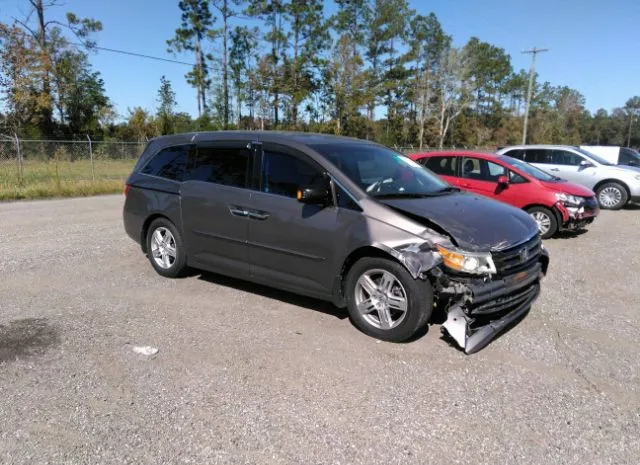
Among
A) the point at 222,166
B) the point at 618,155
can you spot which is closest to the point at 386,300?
the point at 222,166

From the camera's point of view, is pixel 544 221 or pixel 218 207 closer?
pixel 218 207

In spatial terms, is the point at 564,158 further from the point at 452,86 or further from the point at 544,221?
the point at 452,86

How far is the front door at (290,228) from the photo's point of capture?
14.3 feet

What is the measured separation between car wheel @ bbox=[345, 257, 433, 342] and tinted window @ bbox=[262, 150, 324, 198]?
3.19 ft

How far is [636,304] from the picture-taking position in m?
5.28

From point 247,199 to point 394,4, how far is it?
5421cm

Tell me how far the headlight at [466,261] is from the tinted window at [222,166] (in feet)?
7.27

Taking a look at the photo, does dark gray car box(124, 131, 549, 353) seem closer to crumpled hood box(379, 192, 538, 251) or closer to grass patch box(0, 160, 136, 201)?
crumpled hood box(379, 192, 538, 251)

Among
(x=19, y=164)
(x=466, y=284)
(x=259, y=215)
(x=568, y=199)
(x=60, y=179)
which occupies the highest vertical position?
(x=259, y=215)

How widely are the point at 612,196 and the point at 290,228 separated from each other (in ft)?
39.8

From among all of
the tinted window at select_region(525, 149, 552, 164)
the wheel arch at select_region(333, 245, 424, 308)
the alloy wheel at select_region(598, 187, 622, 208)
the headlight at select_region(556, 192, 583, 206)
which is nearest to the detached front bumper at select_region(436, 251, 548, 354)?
the wheel arch at select_region(333, 245, 424, 308)

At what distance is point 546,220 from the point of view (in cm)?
894

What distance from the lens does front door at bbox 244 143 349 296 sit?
14.3ft

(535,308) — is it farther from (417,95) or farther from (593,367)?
(417,95)
